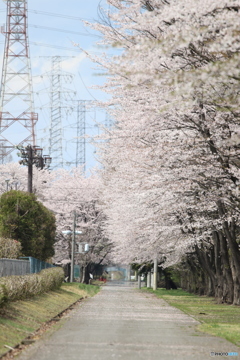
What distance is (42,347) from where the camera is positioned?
977 cm

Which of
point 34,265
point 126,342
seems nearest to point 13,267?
point 34,265

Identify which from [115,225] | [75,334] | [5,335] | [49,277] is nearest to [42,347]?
[5,335]

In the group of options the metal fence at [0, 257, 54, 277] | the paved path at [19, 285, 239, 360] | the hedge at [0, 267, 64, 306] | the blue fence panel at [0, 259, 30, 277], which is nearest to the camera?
the paved path at [19, 285, 239, 360]

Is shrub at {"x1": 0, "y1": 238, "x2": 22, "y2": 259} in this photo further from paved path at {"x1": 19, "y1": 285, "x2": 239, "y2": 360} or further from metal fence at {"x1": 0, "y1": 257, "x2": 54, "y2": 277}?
paved path at {"x1": 19, "y1": 285, "x2": 239, "y2": 360}

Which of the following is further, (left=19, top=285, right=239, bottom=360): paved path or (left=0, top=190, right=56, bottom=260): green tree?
(left=0, top=190, right=56, bottom=260): green tree

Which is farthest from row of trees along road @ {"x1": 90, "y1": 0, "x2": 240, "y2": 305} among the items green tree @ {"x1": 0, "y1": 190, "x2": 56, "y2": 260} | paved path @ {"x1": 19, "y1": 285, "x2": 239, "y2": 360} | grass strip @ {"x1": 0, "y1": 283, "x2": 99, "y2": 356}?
green tree @ {"x1": 0, "y1": 190, "x2": 56, "y2": 260}

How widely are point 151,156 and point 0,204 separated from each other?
12671 mm

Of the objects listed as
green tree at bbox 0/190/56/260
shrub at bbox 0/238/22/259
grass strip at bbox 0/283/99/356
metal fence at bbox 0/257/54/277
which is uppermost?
green tree at bbox 0/190/56/260

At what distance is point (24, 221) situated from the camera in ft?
93.7

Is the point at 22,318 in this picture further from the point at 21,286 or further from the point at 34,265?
the point at 34,265

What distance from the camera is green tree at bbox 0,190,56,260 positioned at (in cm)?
2786

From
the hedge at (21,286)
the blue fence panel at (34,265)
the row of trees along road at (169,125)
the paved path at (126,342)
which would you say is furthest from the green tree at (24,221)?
the paved path at (126,342)

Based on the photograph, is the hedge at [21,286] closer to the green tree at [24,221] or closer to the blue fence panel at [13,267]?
the blue fence panel at [13,267]

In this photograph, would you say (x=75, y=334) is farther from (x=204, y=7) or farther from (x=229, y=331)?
(x=204, y=7)
